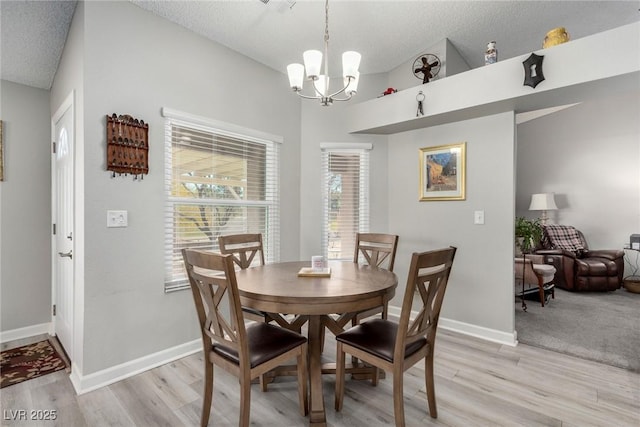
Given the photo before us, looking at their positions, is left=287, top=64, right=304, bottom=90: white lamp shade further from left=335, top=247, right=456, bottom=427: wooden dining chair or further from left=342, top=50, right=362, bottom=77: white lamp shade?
left=335, top=247, right=456, bottom=427: wooden dining chair

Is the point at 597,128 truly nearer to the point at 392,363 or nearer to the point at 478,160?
the point at 478,160

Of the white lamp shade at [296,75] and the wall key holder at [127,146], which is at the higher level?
the white lamp shade at [296,75]

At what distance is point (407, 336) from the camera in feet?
5.12

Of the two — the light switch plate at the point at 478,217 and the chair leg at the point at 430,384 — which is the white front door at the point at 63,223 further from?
the light switch plate at the point at 478,217

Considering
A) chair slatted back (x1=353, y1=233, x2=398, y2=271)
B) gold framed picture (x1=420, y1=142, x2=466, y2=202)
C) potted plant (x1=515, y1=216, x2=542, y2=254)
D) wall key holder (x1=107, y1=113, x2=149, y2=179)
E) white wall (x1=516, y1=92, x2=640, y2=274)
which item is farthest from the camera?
white wall (x1=516, y1=92, x2=640, y2=274)

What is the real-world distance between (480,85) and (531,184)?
4.61 m

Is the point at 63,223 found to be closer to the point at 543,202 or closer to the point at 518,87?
the point at 518,87

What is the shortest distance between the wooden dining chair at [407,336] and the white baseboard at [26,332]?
3142mm

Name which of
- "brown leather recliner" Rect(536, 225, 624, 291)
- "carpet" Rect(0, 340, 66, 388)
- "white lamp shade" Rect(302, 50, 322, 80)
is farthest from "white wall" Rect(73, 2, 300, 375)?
"brown leather recliner" Rect(536, 225, 624, 291)

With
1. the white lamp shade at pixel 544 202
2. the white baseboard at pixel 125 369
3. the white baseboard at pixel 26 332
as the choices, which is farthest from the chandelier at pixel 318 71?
the white lamp shade at pixel 544 202

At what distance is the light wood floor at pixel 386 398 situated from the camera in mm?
1753

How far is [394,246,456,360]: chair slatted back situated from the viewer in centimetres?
148

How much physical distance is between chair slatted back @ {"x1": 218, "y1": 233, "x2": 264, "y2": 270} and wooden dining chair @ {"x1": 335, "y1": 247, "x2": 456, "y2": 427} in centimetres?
118

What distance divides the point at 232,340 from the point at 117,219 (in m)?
1.33
